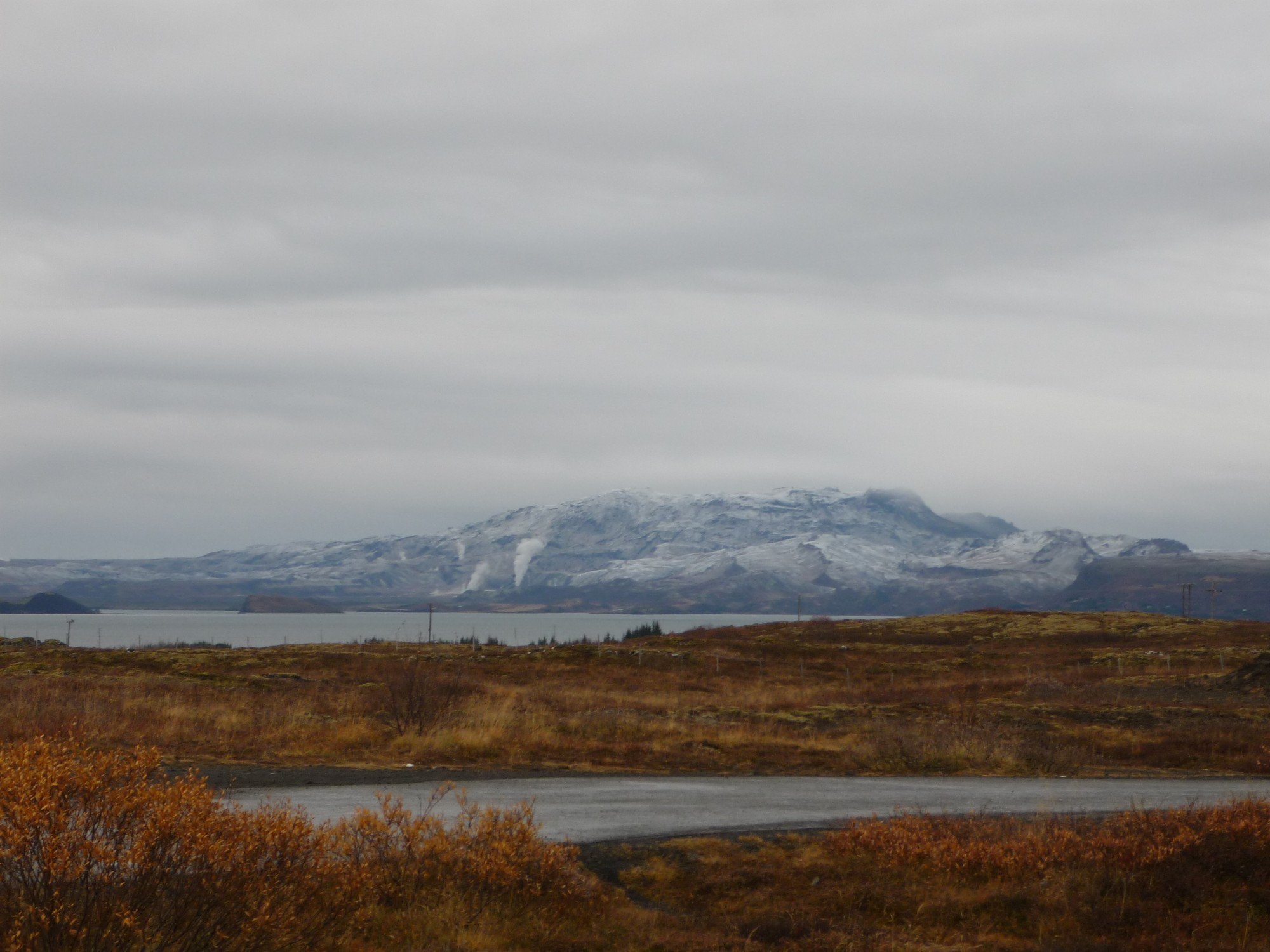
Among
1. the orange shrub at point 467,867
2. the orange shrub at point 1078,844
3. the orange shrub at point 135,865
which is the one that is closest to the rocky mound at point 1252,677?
the orange shrub at point 1078,844

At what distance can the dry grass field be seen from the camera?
2294 cm

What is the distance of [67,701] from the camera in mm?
27203

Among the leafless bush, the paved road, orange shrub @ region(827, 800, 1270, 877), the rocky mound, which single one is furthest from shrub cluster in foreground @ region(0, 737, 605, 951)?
the rocky mound

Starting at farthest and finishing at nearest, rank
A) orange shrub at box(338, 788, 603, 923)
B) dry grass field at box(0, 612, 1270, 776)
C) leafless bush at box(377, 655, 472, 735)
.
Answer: leafless bush at box(377, 655, 472, 735)
dry grass field at box(0, 612, 1270, 776)
orange shrub at box(338, 788, 603, 923)

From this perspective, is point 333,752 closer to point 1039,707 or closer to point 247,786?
point 247,786

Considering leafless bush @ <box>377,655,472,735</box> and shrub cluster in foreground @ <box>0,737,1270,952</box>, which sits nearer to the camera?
shrub cluster in foreground @ <box>0,737,1270,952</box>

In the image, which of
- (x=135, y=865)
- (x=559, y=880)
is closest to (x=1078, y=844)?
(x=559, y=880)

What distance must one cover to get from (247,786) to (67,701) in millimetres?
11940

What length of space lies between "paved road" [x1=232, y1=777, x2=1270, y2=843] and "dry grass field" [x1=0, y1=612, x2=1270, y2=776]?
6.26 ft

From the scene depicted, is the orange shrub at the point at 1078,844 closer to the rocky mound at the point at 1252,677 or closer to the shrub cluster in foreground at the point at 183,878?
the shrub cluster in foreground at the point at 183,878

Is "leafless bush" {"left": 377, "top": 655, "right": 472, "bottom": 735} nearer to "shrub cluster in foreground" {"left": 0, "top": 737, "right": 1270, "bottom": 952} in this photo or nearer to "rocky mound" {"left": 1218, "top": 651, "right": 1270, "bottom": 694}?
"shrub cluster in foreground" {"left": 0, "top": 737, "right": 1270, "bottom": 952}

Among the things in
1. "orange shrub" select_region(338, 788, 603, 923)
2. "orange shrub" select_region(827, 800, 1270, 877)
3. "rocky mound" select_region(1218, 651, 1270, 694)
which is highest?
"orange shrub" select_region(338, 788, 603, 923)

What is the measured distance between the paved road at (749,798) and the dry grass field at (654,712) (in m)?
1.91

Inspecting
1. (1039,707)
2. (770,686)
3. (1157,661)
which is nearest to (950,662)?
(1157,661)
